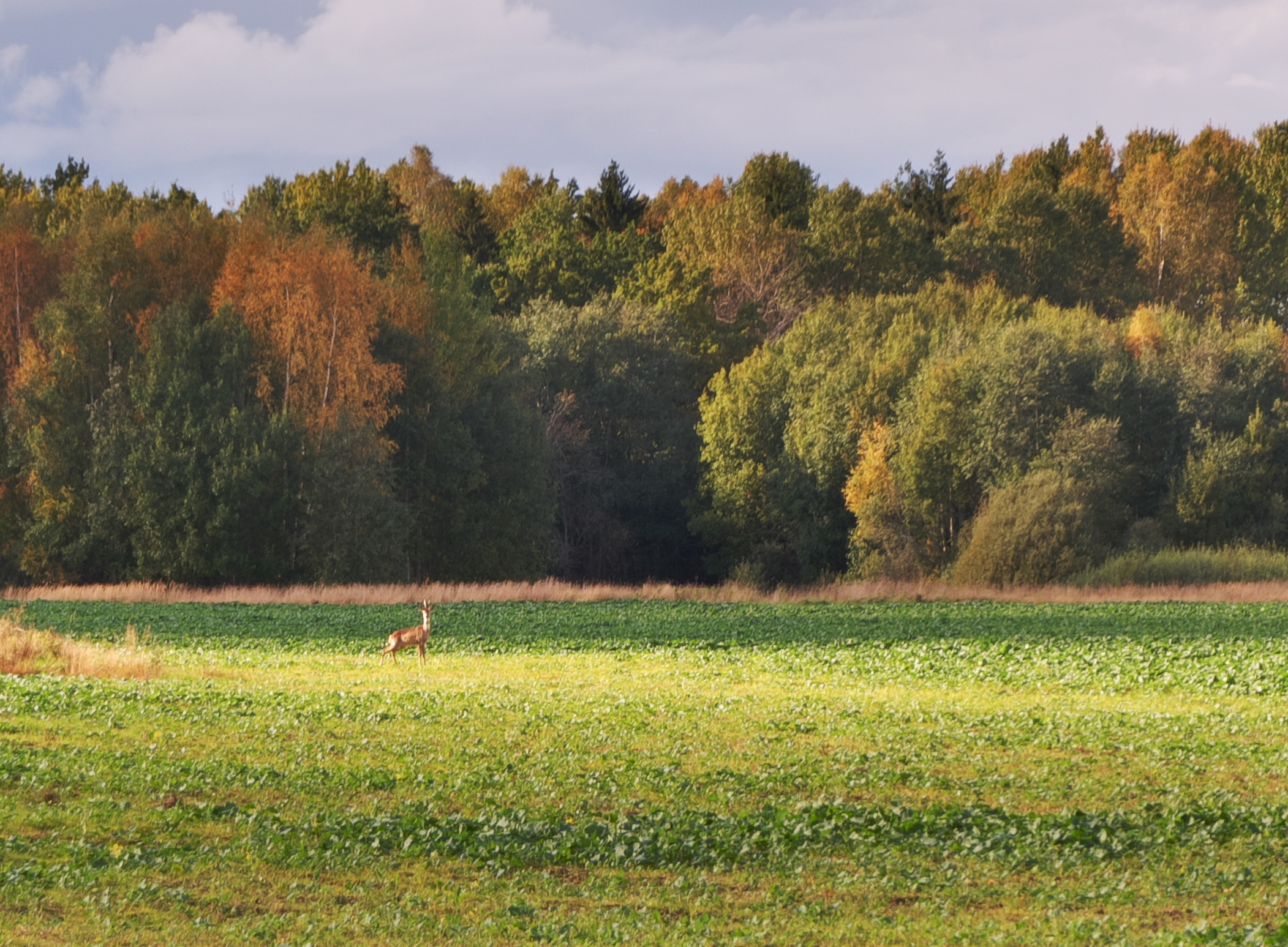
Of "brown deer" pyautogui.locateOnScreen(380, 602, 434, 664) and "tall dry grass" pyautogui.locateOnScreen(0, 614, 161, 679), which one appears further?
"brown deer" pyautogui.locateOnScreen(380, 602, 434, 664)

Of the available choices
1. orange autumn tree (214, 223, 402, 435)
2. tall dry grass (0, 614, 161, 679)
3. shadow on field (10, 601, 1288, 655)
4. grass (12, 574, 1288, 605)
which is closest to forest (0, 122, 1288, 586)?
orange autumn tree (214, 223, 402, 435)

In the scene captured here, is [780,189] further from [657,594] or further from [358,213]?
[657,594]

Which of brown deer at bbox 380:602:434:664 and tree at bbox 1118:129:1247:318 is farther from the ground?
tree at bbox 1118:129:1247:318

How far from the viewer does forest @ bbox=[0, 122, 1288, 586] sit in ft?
196

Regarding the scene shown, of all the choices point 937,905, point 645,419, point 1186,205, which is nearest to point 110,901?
point 937,905

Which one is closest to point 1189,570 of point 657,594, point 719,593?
point 719,593

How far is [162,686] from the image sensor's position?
2264cm

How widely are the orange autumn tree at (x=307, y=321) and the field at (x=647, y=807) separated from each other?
36.1 m

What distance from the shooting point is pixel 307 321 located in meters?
60.8

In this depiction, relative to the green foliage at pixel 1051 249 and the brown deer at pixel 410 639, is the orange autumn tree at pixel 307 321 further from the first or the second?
the green foliage at pixel 1051 249

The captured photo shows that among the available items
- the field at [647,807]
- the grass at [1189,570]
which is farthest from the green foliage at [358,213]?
the field at [647,807]

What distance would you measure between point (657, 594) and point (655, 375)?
25808 millimetres

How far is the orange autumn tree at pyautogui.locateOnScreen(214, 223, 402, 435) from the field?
3611cm

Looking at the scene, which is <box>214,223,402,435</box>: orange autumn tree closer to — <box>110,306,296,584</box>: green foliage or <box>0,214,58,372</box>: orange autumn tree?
<box>110,306,296,584</box>: green foliage
